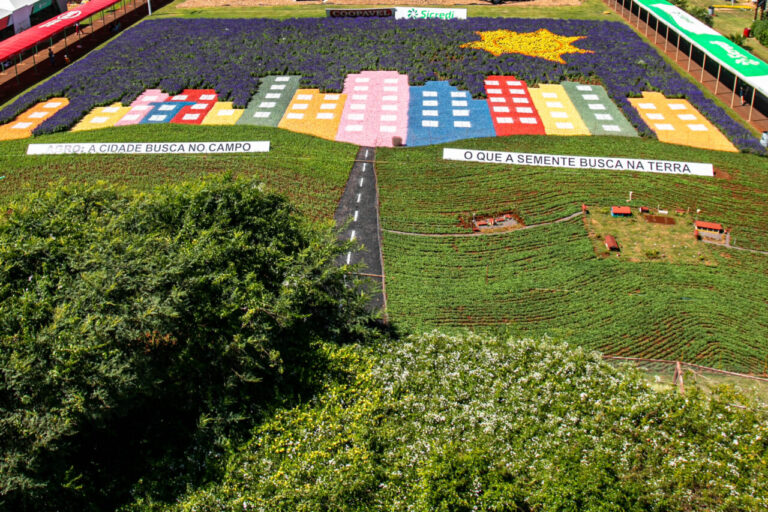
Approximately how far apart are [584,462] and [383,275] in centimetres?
2389

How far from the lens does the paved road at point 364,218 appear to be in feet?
160

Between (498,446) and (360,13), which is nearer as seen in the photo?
(498,446)

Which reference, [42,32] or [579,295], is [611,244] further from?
[42,32]

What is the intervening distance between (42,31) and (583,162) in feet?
223

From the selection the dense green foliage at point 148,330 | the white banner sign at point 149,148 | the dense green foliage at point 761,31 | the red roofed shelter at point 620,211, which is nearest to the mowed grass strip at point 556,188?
the red roofed shelter at point 620,211

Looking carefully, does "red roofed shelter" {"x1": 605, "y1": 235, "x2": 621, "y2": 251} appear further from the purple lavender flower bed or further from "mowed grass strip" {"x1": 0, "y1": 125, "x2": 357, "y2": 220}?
"mowed grass strip" {"x1": 0, "y1": 125, "x2": 357, "y2": 220}

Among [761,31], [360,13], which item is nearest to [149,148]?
[360,13]

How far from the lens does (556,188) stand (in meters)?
58.6

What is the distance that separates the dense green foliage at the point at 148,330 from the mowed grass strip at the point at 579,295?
1092 centimetres

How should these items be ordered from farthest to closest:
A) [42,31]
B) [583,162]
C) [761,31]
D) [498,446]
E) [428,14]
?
[428,14]
[761,31]
[42,31]
[583,162]
[498,446]

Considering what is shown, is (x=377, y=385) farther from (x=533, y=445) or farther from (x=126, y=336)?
(x=126, y=336)

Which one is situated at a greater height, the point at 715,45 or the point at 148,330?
the point at 715,45

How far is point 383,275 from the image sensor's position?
48844mm

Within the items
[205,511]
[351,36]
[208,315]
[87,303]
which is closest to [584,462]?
[205,511]
